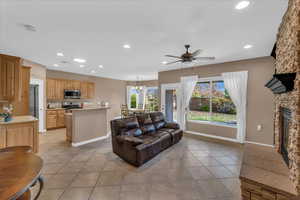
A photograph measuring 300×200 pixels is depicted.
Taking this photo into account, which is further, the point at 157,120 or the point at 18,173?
the point at 157,120

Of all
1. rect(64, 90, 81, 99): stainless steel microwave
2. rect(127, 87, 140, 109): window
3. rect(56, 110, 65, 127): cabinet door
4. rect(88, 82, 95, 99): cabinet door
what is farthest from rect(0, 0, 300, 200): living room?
rect(127, 87, 140, 109): window

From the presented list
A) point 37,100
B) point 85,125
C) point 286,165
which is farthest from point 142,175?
point 37,100

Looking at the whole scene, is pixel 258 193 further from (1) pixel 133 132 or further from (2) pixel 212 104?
(2) pixel 212 104

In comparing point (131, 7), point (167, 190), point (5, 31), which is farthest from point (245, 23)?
point (5, 31)

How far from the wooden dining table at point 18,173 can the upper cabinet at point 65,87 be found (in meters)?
5.36

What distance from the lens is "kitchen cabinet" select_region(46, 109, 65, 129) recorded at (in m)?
5.65

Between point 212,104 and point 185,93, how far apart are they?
1.14 metres

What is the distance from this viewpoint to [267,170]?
6.29 feet

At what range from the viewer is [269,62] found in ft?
12.5

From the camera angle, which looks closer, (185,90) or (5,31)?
(5,31)

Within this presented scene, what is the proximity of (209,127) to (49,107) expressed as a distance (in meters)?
7.08

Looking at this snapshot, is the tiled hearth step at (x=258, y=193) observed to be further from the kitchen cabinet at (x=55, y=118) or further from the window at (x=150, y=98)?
the window at (x=150, y=98)

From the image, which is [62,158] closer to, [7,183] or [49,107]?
[7,183]

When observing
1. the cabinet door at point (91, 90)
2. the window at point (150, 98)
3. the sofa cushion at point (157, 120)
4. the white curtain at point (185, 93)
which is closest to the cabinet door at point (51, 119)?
the cabinet door at point (91, 90)
